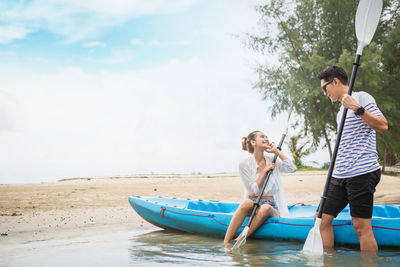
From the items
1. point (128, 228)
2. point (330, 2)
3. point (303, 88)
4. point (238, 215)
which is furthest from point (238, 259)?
point (330, 2)

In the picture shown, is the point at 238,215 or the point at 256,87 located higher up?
the point at 256,87

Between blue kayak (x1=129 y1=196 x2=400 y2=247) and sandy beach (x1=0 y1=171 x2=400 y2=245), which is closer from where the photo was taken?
blue kayak (x1=129 y1=196 x2=400 y2=247)

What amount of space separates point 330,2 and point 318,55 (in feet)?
5.73

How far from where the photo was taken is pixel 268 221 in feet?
13.6

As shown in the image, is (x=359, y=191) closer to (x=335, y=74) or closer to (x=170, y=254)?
(x=335, y=74)

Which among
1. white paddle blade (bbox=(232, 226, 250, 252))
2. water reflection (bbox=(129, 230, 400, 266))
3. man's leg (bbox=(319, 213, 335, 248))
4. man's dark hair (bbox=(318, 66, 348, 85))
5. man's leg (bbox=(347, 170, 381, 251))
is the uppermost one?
man's dark hair (bbox=(318, 66, 348, 85))

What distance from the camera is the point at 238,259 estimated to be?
3.40 m

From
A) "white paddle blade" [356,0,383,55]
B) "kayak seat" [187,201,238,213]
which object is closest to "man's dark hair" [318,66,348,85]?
"white paddle blade" [356,0,383,55]

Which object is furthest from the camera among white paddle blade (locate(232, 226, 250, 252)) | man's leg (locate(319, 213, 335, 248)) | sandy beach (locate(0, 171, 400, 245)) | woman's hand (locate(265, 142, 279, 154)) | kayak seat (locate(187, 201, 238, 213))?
sandy beach (locate(0, 171, 400, 245))

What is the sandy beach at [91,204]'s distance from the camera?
5.25 meters

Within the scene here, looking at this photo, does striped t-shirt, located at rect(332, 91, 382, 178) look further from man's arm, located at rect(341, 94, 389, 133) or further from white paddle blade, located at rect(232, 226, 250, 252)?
white paddle blade, located at rect(232, 226, 250, 252)

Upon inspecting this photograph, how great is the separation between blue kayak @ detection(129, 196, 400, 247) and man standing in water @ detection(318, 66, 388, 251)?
58 centimetres

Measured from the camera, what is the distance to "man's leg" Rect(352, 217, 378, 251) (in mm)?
3031

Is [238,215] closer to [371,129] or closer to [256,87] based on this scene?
[371,129]
